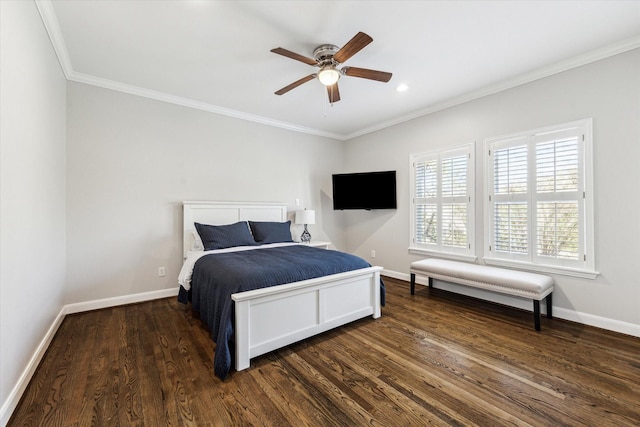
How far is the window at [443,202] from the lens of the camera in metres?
3.71

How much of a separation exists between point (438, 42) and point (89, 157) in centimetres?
399

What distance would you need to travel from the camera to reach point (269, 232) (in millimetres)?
4098

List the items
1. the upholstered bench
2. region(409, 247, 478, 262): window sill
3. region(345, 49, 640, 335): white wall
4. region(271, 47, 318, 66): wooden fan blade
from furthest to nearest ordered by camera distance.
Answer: region(409, 247, 478, 262): window sill → the upholstered bench → region(345, 49, 640, 335): white wall → region(271, 47, 318, 66): wooden fan blade

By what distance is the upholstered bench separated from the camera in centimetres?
270

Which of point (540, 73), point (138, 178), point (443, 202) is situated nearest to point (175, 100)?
point (138, 178)

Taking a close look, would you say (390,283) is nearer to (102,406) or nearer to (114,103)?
(102,406)

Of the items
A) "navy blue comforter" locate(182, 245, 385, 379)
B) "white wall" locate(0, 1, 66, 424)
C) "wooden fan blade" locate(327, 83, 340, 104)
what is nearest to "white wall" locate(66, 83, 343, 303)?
"white wall" locate(0, 1, 66, 424)

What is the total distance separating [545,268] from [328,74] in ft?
10.3

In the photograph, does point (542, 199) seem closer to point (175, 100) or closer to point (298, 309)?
point (298, 309)

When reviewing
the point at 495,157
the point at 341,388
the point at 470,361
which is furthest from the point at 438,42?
the point at 341,388

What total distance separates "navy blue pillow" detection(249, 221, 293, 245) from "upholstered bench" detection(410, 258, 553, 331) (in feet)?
6.49

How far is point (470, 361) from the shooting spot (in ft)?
7.02

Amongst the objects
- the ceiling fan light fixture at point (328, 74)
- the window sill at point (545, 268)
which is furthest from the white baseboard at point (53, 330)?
the window sill at point (545, 268)

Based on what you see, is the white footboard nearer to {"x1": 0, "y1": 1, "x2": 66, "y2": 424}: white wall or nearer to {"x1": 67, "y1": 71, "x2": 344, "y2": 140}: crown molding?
{"x1": 0, "y1": 1, "x2": 66, "y2": 424}: white wall
